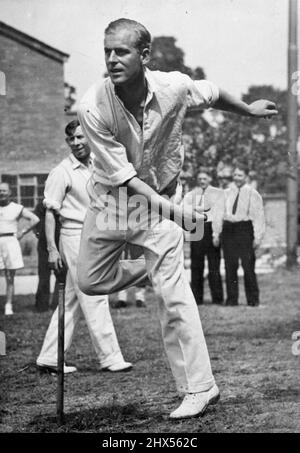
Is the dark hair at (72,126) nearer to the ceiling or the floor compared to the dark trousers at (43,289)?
nearer to the ceiling

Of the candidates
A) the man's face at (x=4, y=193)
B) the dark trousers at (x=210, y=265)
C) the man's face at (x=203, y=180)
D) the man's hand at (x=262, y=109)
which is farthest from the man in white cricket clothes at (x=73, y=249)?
the dark trousers at (x=210, y=265)

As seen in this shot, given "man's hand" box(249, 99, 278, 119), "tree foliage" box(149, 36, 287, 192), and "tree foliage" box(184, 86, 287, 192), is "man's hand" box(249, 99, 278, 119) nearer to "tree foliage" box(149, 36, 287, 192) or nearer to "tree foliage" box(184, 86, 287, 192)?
"tree foliage" box(149, 36, 287, 192)

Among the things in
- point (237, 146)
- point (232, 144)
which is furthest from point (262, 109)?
point (237, 146)

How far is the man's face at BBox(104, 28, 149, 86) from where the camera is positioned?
3.66 m

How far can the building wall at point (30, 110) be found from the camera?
9727 mm

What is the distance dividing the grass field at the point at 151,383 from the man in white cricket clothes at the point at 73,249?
0.22 metres

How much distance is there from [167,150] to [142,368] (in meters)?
2.11

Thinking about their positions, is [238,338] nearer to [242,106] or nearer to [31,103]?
[242,106]

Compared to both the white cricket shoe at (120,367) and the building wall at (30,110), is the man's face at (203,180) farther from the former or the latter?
the white cricket shoe at (120,367)

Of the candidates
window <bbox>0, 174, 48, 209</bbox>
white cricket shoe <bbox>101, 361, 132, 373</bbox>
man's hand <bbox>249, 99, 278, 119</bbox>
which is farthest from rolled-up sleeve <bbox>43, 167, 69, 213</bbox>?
window <bbox>0, 174, 48, 209</bbox>

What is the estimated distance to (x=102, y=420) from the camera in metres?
4.02

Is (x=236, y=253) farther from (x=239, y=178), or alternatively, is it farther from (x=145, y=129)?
(x=145, y=129)

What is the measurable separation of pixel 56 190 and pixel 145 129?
1.96 m

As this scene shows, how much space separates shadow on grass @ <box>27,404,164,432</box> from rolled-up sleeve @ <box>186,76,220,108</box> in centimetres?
167
